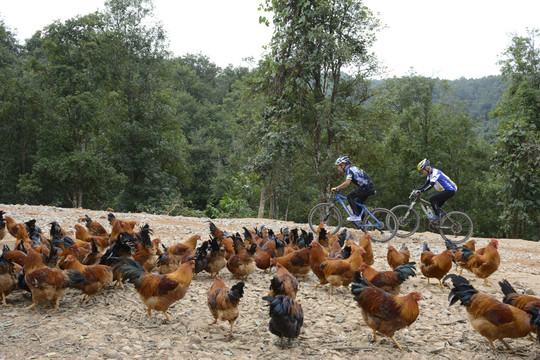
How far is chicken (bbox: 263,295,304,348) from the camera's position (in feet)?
13.5

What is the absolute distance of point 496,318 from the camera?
13.7 feet

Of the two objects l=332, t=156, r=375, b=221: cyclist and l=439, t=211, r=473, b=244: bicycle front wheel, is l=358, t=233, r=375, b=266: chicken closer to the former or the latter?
l=332, t=156, r=375, b=221: cyclist

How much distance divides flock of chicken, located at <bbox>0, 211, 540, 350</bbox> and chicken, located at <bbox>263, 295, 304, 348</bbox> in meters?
0.01

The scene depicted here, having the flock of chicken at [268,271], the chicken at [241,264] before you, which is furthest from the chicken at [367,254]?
the chicken at [241,264]

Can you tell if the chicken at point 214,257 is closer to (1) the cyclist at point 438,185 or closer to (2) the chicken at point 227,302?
(2) the chicken at point 227,302

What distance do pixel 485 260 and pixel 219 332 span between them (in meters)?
5.04

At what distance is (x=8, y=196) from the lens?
29.4 metres

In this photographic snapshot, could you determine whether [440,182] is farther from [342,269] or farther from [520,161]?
[520,161]

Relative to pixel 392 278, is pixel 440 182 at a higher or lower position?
higher

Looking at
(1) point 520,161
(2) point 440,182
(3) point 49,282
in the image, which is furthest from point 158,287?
(1) point 520,161

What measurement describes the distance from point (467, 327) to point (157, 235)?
28.7 feet

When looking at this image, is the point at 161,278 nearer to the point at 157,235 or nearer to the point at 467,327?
the point at 467,327

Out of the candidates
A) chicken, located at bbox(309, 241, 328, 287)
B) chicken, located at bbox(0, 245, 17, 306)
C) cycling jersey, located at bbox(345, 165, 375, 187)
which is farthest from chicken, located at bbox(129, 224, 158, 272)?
cycling jersey, located at bbox(345, 165, 375, 187)

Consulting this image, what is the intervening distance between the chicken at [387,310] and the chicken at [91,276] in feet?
12.6
